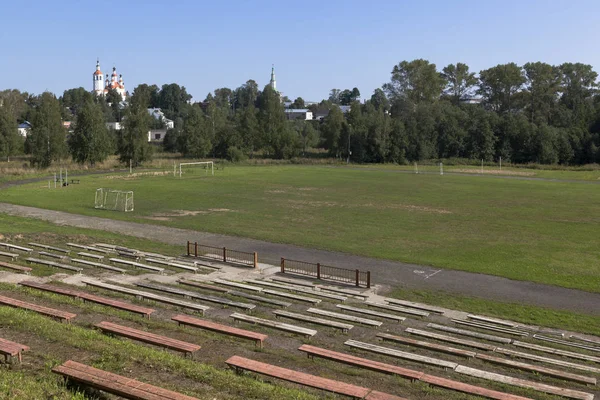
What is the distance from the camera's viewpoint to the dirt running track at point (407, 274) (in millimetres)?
20672

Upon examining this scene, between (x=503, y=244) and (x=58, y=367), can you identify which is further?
(x=503, y=244)

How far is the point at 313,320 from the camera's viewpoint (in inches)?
618

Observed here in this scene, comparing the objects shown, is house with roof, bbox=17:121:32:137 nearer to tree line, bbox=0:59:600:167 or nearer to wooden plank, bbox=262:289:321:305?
tree line, bbox=0:59:600:167

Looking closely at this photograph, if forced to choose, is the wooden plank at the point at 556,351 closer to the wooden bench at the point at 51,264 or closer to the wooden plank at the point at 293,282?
the wooden plank at the point at 293,282

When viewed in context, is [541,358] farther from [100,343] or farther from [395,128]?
[395,128]

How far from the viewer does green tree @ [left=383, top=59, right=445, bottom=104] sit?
13800 cm

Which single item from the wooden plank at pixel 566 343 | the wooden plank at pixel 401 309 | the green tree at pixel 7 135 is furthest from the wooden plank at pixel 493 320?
the green tree at pixel 7 135

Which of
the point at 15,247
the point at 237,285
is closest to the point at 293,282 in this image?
the point at 237,285

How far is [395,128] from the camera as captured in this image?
107 metres

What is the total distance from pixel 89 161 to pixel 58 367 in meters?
81.2

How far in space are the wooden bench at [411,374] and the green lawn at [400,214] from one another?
1384cm

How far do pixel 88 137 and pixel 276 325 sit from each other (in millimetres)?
75544

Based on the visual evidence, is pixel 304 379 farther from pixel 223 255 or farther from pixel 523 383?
pixel 223 255

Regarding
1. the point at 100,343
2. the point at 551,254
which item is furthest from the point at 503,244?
the point at 100,343
